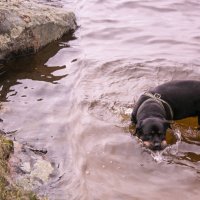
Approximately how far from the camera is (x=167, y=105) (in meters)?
6.36

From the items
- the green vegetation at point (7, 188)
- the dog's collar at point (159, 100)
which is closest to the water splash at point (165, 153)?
the dog's collar at point (159, 100)

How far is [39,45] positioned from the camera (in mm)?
8961

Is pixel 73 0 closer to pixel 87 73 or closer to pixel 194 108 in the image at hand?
pixel 87 73

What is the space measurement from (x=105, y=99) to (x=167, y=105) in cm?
131

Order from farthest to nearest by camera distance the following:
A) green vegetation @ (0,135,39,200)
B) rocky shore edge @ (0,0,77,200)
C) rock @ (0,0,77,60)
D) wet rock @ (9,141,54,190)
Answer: rock @ (0,0,77,60)
rocky shore edge @ (0,0,77,200)
wet rock @ (9,141,54,190)
green vegetation @ (0,135,39,200)

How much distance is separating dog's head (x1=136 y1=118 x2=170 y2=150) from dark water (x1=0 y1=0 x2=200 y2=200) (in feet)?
0.63

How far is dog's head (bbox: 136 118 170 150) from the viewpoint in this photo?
5.82 m

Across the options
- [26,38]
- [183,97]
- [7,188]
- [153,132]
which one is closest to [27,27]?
[26,38]

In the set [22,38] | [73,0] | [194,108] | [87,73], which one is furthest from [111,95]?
[73,0]

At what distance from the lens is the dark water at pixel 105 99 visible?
5.32 metres

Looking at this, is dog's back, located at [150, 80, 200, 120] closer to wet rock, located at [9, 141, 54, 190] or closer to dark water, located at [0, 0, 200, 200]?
dark water, located at [0, 0, 200, 200]

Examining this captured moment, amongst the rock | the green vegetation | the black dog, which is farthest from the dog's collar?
the rock

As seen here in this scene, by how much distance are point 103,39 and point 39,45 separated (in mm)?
1639

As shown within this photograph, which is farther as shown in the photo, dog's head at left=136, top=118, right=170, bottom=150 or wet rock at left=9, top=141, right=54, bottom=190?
dog's head at left=136, top=118, right=170, bottom=150
